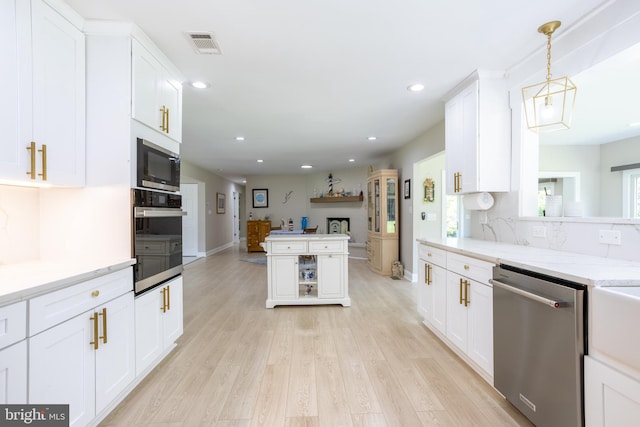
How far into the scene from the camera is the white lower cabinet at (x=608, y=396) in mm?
1044

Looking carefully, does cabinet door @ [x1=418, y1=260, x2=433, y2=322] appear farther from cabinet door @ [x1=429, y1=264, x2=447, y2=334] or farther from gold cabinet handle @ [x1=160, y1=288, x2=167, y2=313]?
gold cabinet handle @ [x1=160, y1=288, x2=167, y2=313]

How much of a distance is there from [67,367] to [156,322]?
0.79 m

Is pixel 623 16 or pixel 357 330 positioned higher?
pixel 623 16

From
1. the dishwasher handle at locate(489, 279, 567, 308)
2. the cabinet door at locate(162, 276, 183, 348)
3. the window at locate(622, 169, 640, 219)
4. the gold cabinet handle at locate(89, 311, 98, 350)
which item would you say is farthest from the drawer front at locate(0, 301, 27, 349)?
the window at locate(622, 169, 640, 219)

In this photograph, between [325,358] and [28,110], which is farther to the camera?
[325,358]

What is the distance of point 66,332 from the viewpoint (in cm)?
133

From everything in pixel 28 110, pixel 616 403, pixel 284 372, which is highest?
pixel 28 110

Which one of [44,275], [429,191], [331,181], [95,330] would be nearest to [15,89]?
[44,275]

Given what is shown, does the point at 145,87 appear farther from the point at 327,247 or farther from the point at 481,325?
the point at 481,325

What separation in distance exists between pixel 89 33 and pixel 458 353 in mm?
3564

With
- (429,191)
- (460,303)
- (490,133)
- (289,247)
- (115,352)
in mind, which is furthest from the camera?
(429,191)

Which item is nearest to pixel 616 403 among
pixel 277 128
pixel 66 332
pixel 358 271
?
pixel 66 332

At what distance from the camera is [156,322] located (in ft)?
6.92

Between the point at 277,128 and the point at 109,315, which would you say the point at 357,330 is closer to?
the point at 109,315
